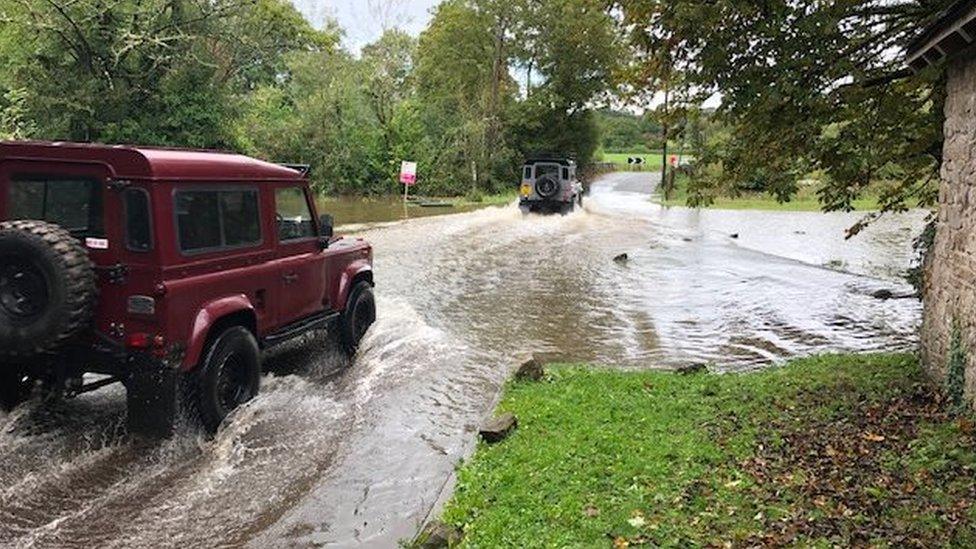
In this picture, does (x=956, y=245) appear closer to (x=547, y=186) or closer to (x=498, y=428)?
(x=498, y=428)

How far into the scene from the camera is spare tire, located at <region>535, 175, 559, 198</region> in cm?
2936

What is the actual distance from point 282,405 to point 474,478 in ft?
9.40

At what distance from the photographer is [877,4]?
7.93 meters

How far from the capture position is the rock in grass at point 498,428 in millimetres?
6184

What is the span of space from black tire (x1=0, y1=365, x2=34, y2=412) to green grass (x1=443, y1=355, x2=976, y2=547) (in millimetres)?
4141

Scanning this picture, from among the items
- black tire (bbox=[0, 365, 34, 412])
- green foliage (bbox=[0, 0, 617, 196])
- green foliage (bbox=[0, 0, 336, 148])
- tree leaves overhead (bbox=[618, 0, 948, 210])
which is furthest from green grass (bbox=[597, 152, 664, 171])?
black tire (bbox=[0, 365, 34, 412])

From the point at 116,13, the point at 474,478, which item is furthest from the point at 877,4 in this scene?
the point at 116,13

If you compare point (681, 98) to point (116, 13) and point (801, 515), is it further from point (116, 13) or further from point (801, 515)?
point (116, 13)

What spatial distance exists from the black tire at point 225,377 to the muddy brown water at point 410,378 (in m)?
0.18

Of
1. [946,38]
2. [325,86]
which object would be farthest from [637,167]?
[946,38]

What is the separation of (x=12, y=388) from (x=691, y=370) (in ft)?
22.5

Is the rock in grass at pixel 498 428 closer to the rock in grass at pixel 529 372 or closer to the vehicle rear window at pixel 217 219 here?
the rock in grass at pixel 529 372

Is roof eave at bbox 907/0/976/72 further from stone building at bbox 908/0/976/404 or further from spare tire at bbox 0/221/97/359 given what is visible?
spare tire at bbox 0/221/97/359

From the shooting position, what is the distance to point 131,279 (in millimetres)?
5762
